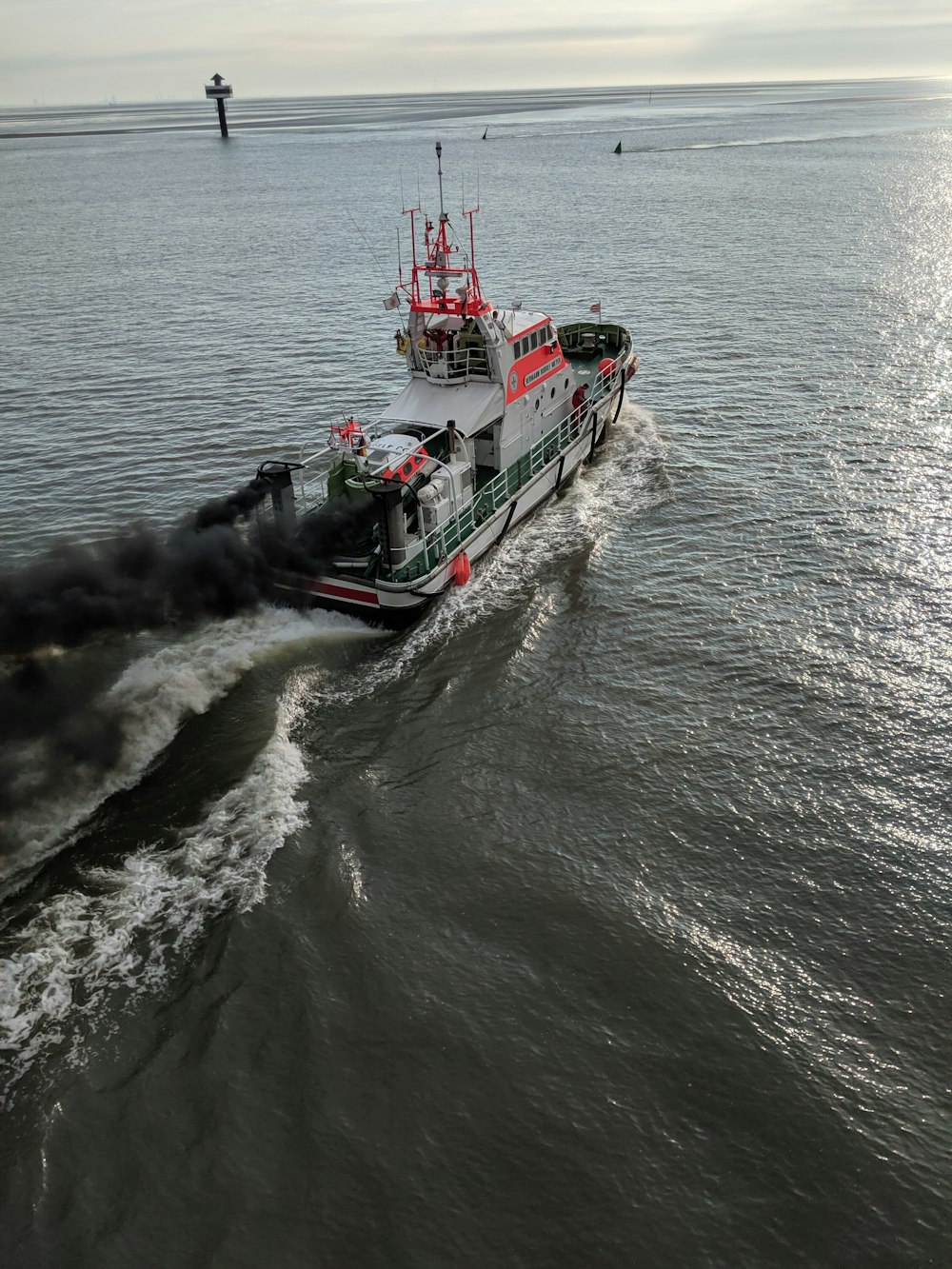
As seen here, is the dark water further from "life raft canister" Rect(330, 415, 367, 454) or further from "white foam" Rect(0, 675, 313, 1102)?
"life raft canister" Rect(330, 415, 367, 454)

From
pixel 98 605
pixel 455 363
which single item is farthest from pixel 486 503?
pixel 98 605

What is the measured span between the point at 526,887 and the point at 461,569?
29.4ft

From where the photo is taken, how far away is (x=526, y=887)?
42.6 ft

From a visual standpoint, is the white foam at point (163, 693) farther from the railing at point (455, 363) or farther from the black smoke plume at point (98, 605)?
the railing at point (455, 363)

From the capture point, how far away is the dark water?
Answer: 9.45 metres

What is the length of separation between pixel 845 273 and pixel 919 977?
44.9 m

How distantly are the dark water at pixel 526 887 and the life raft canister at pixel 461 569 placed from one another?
0.52m

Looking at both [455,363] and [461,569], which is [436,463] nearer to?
[461,569]

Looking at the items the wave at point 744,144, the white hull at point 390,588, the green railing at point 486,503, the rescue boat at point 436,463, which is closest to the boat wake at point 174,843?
the white hull at point 390,588

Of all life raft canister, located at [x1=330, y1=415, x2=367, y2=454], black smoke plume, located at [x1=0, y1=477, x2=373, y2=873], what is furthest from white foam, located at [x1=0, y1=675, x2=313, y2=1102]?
life raft canister, located at [x1=330, y1=415, x2=367, y2=454]

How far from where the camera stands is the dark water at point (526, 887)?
31.0 ft

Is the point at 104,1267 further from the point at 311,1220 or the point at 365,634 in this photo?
the point at 365,634

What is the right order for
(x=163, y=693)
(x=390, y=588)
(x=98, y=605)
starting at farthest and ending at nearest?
1. (x=390, y=588)
2. (x=163, y=693)
3. (x=98, y=605)

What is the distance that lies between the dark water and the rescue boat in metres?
1.08
